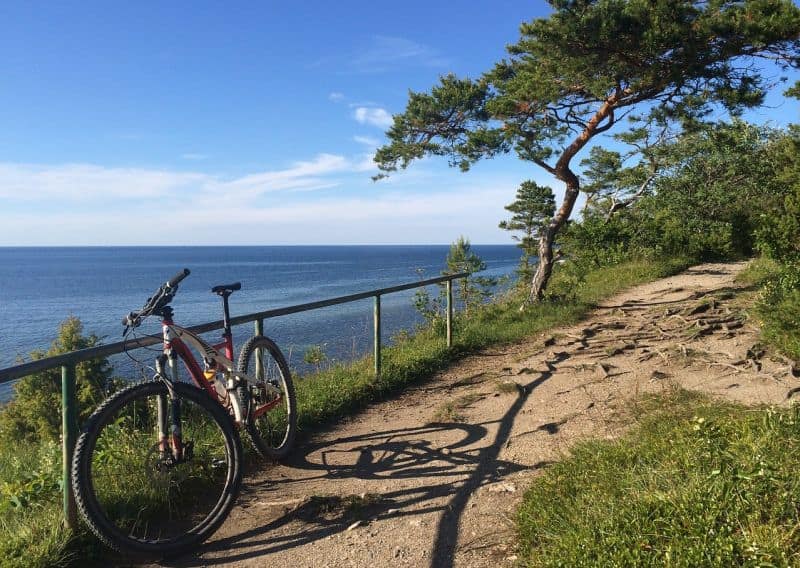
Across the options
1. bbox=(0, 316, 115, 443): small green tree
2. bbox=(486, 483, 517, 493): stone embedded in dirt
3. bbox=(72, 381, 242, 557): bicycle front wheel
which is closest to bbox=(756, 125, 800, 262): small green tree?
bbox=(486, 483, 517, 493): stone embedded in dirt

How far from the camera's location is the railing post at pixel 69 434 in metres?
3.16

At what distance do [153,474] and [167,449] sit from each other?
24cm

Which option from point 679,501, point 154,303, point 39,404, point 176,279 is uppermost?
point 176,279

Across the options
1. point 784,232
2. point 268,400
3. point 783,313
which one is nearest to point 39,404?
point 268,400

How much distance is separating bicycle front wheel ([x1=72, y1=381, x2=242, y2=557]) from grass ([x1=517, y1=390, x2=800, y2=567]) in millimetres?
1874

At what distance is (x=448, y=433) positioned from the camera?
17.0 feet

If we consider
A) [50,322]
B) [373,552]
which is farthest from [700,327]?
[50,322]

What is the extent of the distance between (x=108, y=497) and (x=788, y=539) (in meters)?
3.53

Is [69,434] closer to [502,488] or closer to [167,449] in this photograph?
[167,449]

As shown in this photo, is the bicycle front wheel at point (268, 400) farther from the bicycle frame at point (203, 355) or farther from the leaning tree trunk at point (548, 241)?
the leaning tree trunk at point (548, 241)

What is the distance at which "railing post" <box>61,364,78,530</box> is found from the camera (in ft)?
10.4

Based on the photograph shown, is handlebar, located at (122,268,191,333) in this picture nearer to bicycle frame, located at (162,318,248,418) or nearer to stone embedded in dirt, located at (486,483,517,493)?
bicycle frame, located at (162,318,248,418)

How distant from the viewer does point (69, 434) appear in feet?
10.6

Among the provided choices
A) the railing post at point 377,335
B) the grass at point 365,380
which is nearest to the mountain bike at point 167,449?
the grass at point 365,380
